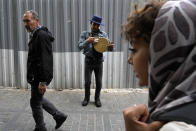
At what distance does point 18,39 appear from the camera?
673 cm

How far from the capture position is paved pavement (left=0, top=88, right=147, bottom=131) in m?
4.67

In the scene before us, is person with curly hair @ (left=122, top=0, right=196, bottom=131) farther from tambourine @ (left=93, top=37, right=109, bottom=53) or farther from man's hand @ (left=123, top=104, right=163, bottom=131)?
tambourine @ (left=93, top=37, right=109, bottom=53)

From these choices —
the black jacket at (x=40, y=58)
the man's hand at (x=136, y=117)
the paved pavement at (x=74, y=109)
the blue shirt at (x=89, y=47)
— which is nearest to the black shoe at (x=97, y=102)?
the paved pavement at (x=74, y=109)

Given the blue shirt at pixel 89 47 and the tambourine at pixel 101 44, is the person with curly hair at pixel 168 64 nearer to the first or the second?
the tambourine at pixel 101 44

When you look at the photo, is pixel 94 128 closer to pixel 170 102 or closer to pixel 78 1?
pixel 78 1

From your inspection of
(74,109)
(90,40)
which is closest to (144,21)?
(90,40)

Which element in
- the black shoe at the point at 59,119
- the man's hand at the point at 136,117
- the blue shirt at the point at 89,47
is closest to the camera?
the man's hand at the point at 136,117

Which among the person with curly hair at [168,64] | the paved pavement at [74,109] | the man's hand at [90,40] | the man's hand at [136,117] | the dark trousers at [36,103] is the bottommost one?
the paved pavement at [74,109]

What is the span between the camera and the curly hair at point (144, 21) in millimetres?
1103

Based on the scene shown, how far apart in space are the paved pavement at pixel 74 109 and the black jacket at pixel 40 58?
107 centimetres

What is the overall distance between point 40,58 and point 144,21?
3030 millimetres

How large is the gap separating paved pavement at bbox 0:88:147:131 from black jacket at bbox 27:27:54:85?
107 cm

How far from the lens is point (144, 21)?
3.64ft

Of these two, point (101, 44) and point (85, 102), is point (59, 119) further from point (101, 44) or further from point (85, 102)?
point (101, 44)
